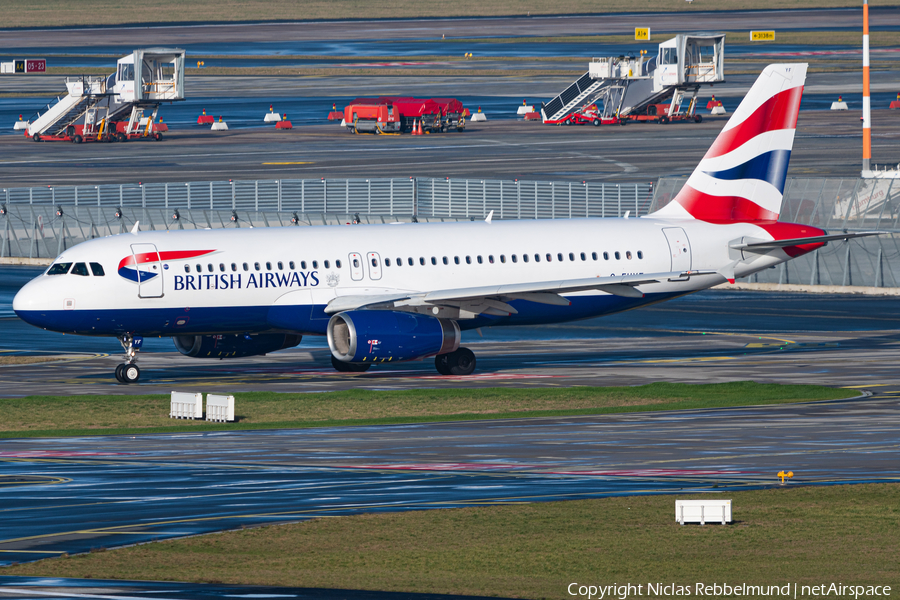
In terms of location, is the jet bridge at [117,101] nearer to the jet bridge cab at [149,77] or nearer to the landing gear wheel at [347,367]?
the jet bridge cab at [149,77]

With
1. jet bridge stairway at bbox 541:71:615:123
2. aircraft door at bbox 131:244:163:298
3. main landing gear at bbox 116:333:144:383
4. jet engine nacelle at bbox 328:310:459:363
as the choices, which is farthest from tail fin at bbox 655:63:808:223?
jet bridge stairway at bbox 541:71:615:123

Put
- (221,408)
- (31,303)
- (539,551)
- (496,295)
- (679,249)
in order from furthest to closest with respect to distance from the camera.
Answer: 1. (679,249)
2. (496,295)
3. (31,303)
4. (221,408)
5. (539,551)

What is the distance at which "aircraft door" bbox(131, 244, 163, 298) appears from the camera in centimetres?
4616

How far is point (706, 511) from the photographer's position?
77.2ft

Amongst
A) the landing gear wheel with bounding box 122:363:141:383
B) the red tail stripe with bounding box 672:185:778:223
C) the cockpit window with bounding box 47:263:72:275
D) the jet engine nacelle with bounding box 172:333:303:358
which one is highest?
the red tail stripe with bounding box 672:185:778:223

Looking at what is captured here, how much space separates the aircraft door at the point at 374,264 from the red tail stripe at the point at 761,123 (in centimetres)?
1277

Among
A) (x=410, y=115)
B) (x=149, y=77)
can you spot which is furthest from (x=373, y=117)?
(x=149, y=77)

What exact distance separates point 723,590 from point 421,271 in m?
30.2

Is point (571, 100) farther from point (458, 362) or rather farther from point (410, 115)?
point (458, 362)

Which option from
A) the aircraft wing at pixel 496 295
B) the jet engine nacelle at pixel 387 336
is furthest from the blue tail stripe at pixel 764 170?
the jet engine nacelle at pixel 387 336

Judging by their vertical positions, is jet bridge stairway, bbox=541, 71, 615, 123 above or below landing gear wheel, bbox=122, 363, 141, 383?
above

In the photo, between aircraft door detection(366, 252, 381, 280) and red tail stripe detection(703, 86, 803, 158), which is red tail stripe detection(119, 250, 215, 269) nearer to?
aircraft door detection(366, 252, 381, 280)

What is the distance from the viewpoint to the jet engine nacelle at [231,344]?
162 ft

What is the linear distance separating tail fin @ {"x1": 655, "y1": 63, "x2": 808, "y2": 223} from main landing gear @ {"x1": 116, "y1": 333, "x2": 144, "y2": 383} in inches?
730
